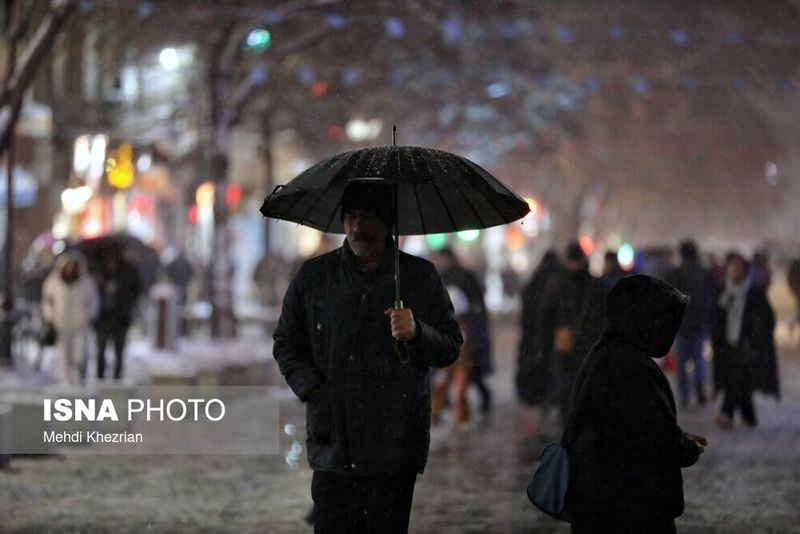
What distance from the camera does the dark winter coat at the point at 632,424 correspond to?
5434 mm

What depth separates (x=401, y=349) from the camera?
5.84 metres

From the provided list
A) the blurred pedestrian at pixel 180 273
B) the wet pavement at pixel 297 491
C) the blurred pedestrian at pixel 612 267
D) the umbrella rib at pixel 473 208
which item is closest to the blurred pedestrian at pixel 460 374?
the wet pavement at pixel 297 491

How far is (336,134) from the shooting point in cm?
4644

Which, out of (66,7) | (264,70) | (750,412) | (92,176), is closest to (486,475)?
(750,412)

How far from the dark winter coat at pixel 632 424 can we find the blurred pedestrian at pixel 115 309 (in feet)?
47.3

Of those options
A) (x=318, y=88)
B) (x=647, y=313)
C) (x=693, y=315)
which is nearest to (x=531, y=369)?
(x=693, y=315)

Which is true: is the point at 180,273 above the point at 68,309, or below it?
above

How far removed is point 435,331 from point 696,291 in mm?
11462

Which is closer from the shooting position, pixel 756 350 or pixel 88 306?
pixel 756 350

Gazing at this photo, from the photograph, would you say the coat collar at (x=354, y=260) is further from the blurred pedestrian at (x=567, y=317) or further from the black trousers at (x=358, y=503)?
the blurred pedestrian at (x=567, y=317)

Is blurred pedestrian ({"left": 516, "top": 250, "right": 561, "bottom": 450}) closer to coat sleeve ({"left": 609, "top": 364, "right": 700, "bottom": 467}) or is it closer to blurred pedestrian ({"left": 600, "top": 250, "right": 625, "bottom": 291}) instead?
blurred pedestrian ({"left": 600, "top": 250, "right": 625, "bottom": 291})

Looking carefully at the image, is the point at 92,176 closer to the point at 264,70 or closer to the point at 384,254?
the point at 264,70

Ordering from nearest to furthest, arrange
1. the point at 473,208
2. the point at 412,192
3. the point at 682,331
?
the point at 473,208 → the point at 412,192 → the point at 682,331

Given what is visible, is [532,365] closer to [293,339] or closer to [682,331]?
[682,331]
